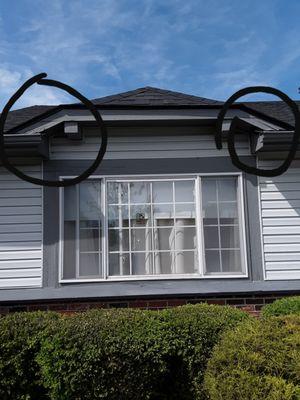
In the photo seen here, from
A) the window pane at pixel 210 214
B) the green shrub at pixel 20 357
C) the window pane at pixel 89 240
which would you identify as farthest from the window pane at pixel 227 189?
the green shrub at pixel 20 357

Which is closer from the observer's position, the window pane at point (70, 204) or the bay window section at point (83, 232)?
the bay window section at point (83, 232)

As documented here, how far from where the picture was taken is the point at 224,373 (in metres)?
3.54

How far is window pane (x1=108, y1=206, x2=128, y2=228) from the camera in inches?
271

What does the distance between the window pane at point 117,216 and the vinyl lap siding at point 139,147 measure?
71 cm

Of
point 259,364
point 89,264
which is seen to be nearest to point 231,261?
point 89,264

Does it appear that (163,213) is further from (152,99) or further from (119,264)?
(152,99)

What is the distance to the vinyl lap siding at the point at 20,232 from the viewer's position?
A: 670cm

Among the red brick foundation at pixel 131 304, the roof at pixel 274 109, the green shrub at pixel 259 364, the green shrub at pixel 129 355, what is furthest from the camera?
the roof at pixel 274 109

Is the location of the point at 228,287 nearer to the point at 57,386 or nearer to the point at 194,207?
the point at 194,207

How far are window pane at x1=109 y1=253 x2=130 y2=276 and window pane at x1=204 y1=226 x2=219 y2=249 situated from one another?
1093 mm

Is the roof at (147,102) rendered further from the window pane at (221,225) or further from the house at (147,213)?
the window pane at (221,225)

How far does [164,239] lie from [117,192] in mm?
905

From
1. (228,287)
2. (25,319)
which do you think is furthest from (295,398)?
(228,287)

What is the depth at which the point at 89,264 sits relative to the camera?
676 cm
